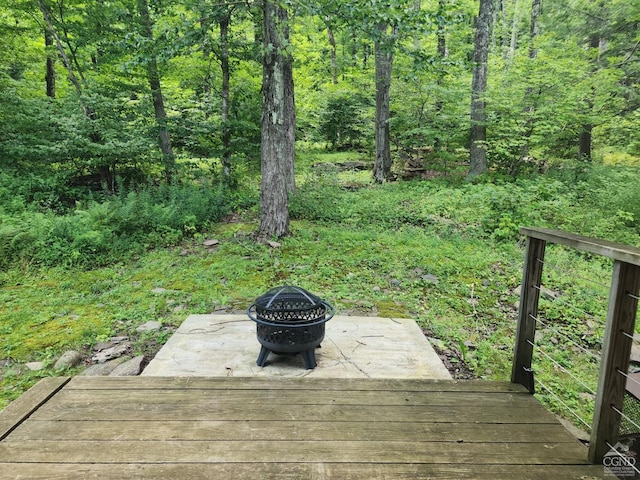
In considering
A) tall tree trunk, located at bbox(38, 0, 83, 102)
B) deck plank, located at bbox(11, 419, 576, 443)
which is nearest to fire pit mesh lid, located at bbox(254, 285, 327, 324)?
deck plank, located at bbox(11, 419, 576, 443)

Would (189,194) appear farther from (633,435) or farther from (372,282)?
(633,435)

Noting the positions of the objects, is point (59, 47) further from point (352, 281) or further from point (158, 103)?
point (352, 281)

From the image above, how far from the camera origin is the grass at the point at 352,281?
141 inches

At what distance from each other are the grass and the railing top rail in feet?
5.29

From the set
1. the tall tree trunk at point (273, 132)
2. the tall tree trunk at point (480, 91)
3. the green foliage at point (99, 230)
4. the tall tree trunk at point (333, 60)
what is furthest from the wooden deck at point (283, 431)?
the tall tree trunk at point (333, 60)

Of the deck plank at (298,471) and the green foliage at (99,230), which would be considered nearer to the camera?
the deck plank at (298,471)

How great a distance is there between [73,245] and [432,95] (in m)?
10.0

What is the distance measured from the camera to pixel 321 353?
298cm

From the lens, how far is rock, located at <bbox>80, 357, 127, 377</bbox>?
3.08m

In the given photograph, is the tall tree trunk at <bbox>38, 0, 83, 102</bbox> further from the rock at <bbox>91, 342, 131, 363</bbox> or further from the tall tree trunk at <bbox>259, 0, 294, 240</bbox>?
the rock at <bbox>91, 342, 131, 363</bbox>

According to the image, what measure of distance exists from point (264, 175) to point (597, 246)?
16.2 ft

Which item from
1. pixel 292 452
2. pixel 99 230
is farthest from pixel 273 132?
pixel 292 452
